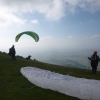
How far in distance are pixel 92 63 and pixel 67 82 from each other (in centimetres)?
1080

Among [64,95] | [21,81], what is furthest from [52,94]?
[21,81]

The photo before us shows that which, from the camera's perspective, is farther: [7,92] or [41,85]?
[41,85]

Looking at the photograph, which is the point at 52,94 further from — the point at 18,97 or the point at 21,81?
the point at 21,81

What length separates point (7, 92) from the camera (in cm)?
1373

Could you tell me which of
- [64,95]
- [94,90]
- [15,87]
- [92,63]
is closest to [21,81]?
[15,87]

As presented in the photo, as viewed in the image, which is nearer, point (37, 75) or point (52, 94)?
point (52, 94)

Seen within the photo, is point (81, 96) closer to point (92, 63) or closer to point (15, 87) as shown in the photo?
point (15, 87)

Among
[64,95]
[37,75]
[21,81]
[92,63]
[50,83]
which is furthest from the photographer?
[92,63]

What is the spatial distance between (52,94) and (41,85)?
2003 mm

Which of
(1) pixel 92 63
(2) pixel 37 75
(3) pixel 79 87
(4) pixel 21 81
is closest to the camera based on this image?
(3) pixel 79 87

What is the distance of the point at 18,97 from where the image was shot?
12609 millimetres

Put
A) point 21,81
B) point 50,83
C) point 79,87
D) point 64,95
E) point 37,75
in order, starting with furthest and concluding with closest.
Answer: point 21,81 → point 37,75 → point 50,83 → point 64,95 → point 79,87

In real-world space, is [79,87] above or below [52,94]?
above

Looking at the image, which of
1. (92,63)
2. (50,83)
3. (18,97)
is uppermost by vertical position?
(92,63)
